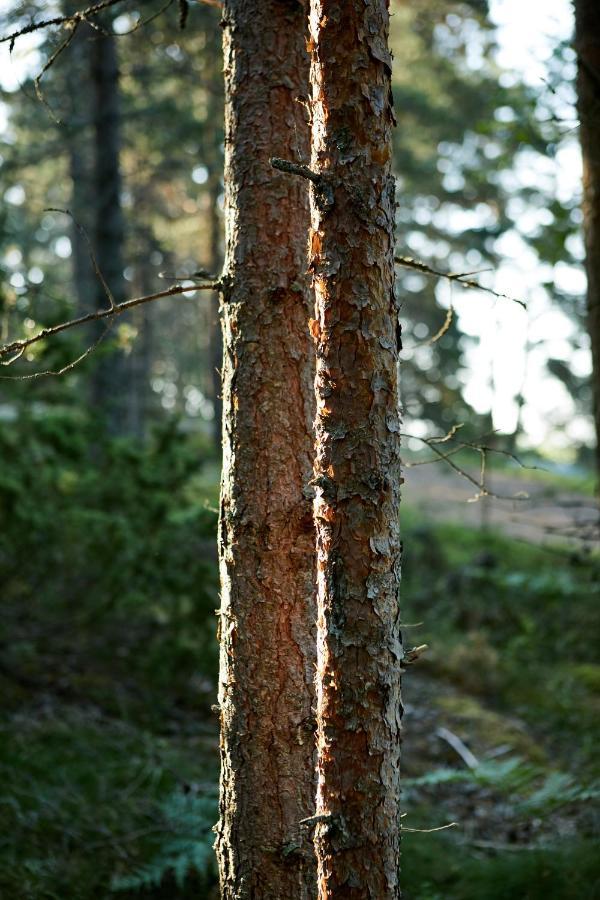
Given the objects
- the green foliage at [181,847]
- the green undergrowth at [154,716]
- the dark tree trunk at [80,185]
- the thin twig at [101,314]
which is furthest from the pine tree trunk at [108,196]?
the thin twig at [101,314]

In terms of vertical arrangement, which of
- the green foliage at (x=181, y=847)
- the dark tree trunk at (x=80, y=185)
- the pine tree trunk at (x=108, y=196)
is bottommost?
the green foliage at (x=181, y=847)

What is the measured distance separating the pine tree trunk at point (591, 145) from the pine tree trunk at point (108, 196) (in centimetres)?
696

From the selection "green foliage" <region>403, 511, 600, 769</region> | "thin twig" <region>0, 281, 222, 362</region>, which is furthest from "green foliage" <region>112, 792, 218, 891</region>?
"green foliage" <region>403, 511, 600, 769</region>

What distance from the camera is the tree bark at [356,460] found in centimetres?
251

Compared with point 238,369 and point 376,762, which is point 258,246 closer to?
point 238,369

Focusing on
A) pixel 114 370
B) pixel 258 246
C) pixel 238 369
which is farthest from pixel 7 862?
pixel 114 370

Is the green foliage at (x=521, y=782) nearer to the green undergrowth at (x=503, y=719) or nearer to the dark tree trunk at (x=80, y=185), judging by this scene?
the green undergrowth at (x=503, y=719)

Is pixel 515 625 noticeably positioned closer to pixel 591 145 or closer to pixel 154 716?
pixel 154 716

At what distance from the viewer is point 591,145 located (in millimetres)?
5234

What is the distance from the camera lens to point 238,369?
314 centimetres

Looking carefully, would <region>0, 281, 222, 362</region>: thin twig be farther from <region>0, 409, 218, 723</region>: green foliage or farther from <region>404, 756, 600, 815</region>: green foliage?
<region>0, 409, 218, 723</region>: green foliage

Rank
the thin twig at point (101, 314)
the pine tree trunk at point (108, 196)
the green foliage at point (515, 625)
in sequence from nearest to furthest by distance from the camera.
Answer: the thin twig at point (101, 314), the green foliage at point (515, 625), the pine tree trunk at point (108, 196)

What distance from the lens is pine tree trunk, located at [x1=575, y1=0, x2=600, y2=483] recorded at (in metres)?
5.15

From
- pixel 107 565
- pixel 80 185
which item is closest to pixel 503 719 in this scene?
pixel 107 565
